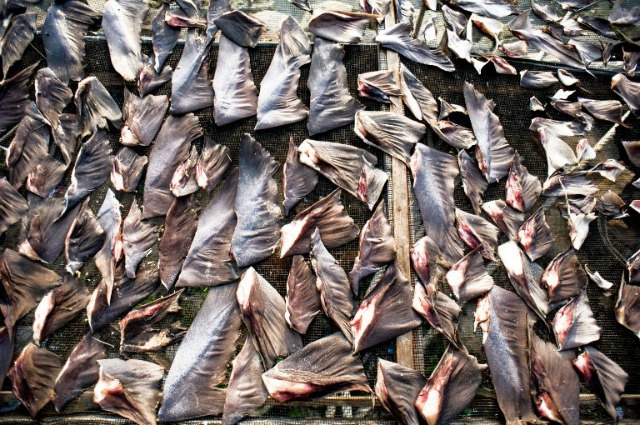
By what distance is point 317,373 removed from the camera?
1292 mm

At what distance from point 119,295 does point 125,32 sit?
3.11ft

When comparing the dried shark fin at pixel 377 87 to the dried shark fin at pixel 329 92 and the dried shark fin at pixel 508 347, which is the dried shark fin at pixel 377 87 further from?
the dried shark fin at pixel 508 347

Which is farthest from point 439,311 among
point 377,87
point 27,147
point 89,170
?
point 27,147

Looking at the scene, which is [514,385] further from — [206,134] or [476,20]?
[476,20]

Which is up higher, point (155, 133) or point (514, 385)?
point (155, 133)

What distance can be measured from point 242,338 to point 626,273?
3.84 feet

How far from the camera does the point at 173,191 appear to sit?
4.95 ft

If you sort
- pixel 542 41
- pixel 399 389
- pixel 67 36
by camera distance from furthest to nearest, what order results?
pixel 542 41
pixel 67 36
pixel 399 389

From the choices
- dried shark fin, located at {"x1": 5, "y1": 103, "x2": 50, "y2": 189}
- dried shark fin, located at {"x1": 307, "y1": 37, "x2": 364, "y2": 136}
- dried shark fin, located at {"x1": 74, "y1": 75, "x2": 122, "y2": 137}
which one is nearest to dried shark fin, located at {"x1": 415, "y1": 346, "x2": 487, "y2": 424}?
dried shark fin, located at {"x1": 307, "y1": 37, "x2": 364, "y2": 136}

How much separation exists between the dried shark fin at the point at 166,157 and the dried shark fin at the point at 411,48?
29.1 inches

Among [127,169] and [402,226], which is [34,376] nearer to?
[127,169]

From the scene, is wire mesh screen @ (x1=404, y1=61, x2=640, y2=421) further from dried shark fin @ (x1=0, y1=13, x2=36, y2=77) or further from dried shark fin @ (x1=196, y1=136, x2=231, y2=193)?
dried shark fin @ (x1=0, y1=13, x2=36, y2=77)

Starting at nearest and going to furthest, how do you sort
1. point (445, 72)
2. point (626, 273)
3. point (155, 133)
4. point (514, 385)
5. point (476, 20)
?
1. point (514, 385)
2. point (626, 273)
3. point (155, 133)
4. point (445, 72)
5. point (476, 20)

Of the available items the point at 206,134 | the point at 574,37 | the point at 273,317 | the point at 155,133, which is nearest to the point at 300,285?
the point at 273,317
